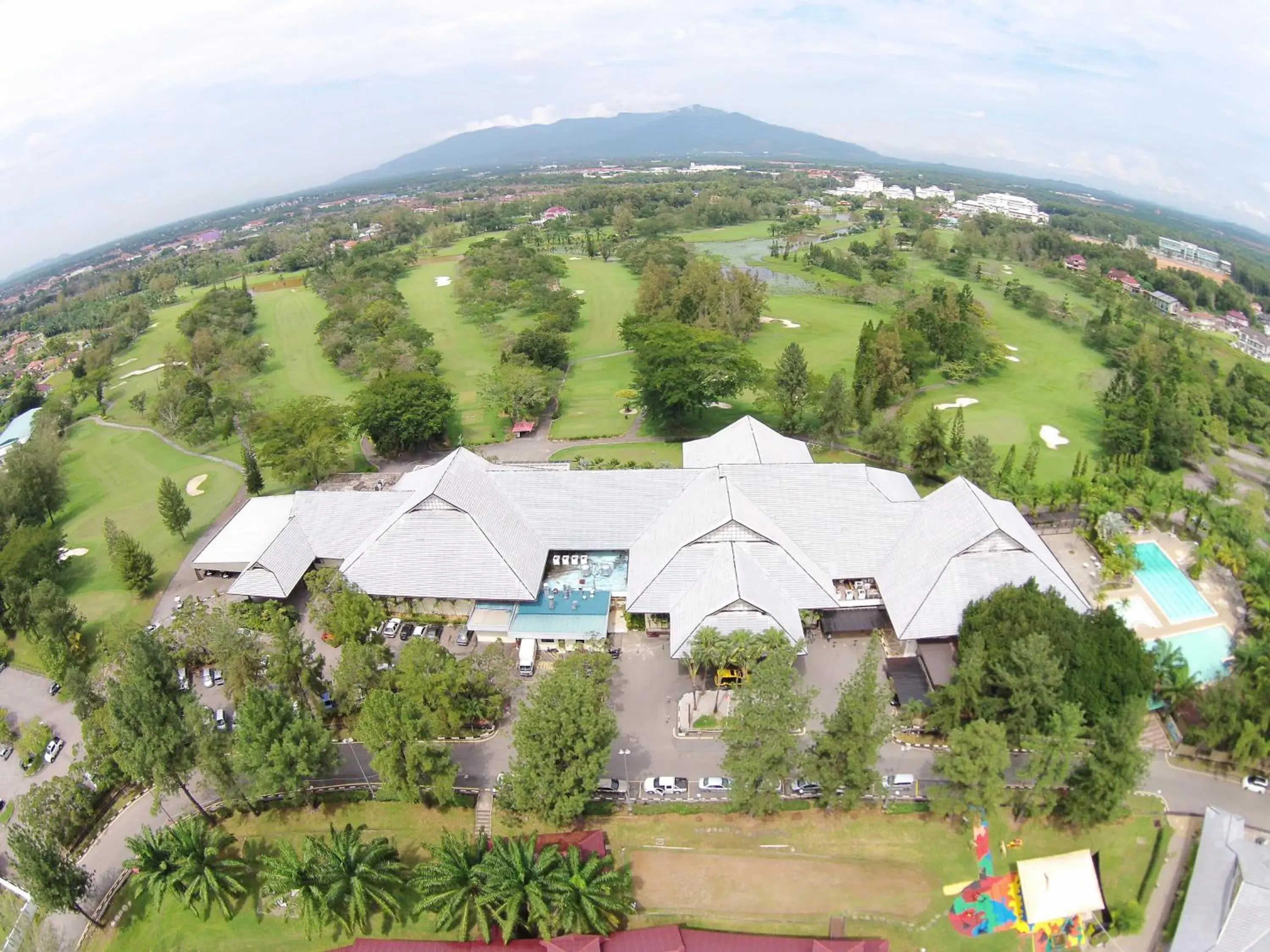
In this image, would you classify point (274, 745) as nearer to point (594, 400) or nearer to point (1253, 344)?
point (594, 400)

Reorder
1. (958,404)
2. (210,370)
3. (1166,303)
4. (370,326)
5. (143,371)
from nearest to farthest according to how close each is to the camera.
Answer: (958,404), (210,370), (370,326), (143,371), (1166,303)

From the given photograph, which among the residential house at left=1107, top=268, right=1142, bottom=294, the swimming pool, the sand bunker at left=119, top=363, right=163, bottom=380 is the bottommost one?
the residential house at left=1107, top=268, right=1142, bottom=294

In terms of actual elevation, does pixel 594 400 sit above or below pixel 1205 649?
above

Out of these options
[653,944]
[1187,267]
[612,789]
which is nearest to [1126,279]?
[1187,267]

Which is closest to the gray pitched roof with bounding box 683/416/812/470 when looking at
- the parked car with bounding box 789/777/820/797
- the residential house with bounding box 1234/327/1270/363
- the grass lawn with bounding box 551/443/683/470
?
the grass lawn with bounding box 551/443/683/470

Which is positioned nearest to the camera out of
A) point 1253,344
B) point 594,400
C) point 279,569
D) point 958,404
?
point 279,569

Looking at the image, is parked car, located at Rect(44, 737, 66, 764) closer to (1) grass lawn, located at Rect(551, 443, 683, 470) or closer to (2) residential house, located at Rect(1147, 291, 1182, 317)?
(1) grass lawn, located at Rect(551, 443, 683, 470)
